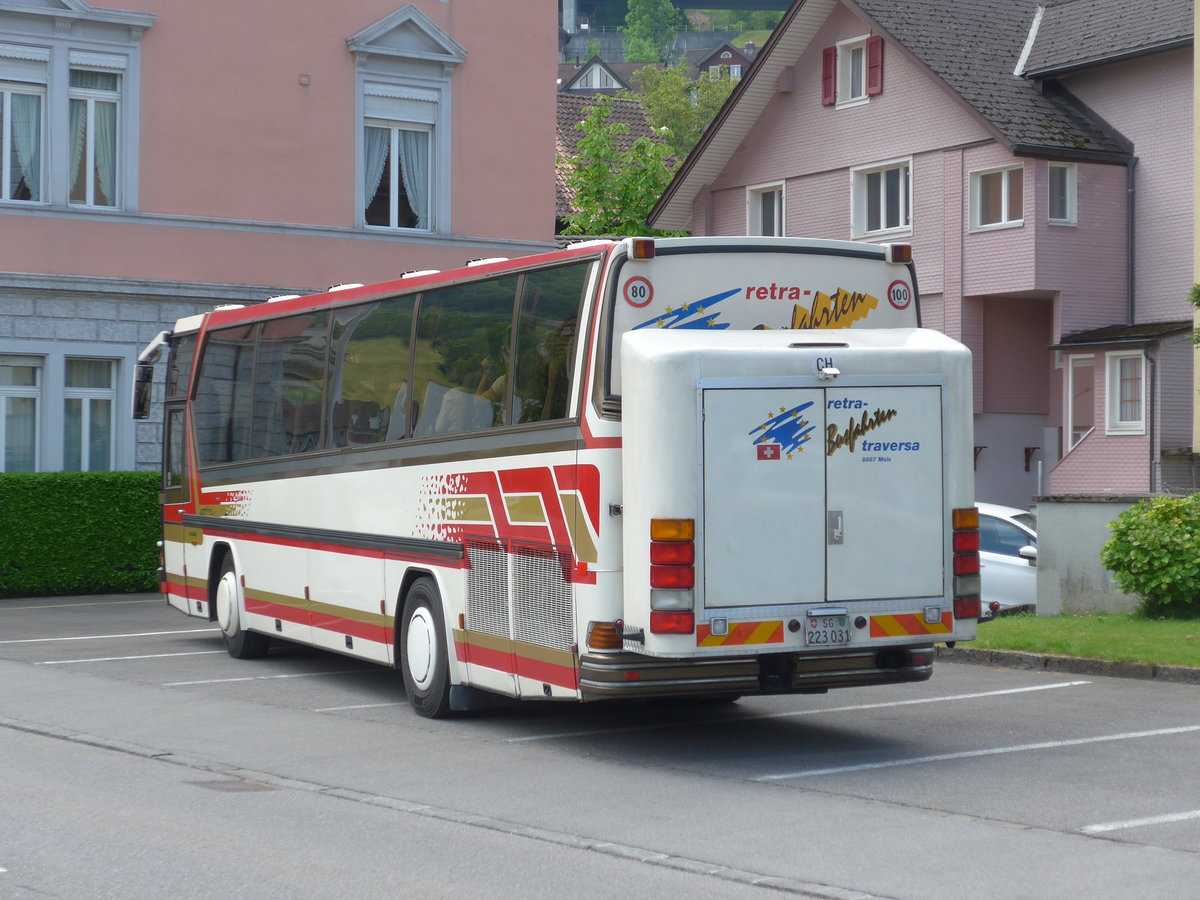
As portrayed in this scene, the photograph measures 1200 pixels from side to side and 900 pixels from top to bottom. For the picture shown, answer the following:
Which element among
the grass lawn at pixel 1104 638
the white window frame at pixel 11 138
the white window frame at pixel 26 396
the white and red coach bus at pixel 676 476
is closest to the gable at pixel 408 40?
the white window frame at pixel 11 138

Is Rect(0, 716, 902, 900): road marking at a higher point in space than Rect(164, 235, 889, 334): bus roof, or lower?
lower

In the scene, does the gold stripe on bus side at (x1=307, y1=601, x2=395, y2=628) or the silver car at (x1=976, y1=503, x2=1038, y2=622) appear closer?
the gold stripe on bus side at (x1=307, y1=601, x2=395, y2=628)

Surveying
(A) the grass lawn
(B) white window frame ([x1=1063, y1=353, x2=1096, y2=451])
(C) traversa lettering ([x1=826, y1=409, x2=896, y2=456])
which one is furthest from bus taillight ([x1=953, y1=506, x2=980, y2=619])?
(B) white window frame ([x1=1063, y1=353, x2=1096, y2=451])

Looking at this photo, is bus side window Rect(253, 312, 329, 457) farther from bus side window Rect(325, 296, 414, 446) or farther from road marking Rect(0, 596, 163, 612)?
road marking Rect(0, 596, 163, 612)

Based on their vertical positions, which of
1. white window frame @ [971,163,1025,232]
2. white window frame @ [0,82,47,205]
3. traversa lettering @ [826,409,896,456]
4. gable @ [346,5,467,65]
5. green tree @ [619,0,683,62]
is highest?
green tree @ [619,0,683,62]

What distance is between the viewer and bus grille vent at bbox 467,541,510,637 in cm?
1152

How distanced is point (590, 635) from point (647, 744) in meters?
1.29

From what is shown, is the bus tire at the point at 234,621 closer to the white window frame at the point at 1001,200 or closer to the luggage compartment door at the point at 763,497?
the luggage compartment door at the point at 763,497

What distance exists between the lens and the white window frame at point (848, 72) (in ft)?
129

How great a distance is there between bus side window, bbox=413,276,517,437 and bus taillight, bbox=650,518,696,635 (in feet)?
6.85

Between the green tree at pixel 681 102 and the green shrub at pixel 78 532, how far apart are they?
61471 millimetres

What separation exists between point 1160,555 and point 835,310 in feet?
22.0

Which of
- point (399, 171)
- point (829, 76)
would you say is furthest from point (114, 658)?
point (829, 76)

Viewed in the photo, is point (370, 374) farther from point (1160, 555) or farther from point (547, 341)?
point (1160, 555)
